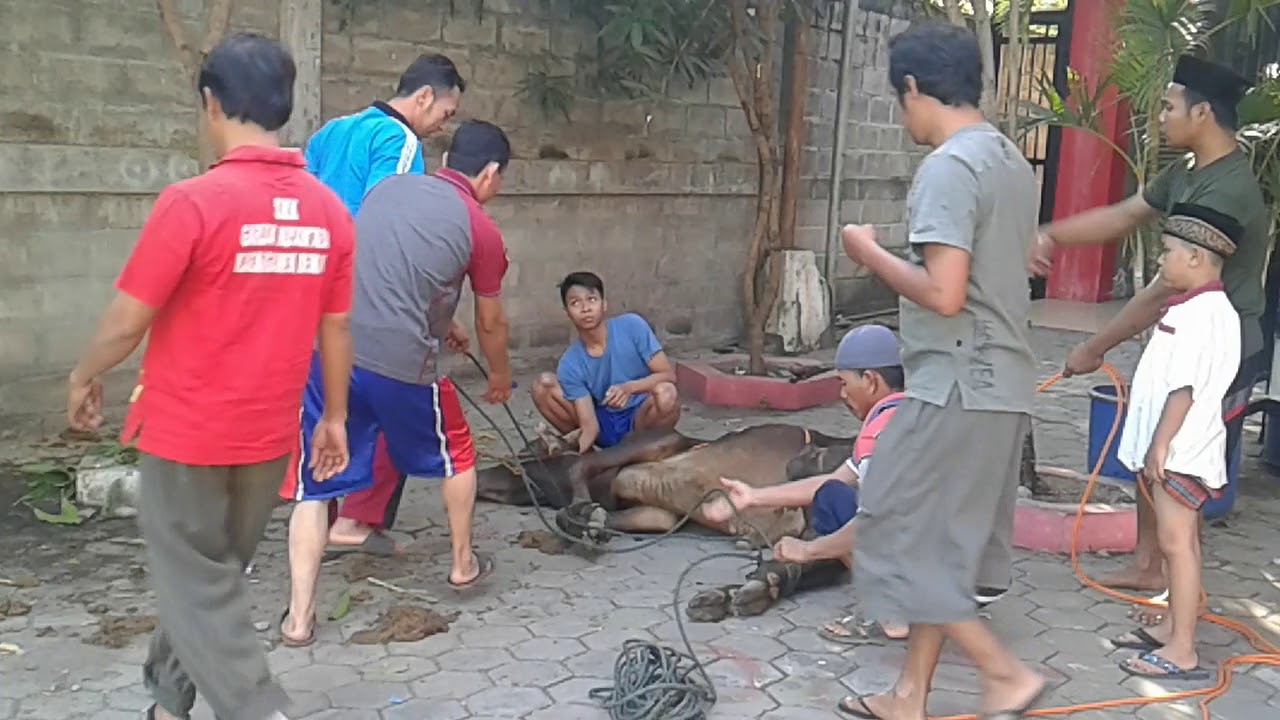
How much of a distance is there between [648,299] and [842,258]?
2.33m

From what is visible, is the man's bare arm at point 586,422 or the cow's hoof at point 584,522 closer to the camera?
the cow's hoof at point 584,522

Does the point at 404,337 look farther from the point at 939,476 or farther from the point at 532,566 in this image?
the point at 939,476

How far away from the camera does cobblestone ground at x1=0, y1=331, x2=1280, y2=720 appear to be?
12.1 ft

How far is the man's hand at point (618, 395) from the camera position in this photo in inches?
224

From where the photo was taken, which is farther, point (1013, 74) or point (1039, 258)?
point (1013, 74)

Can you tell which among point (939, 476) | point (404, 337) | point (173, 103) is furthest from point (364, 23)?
point (939, 476)

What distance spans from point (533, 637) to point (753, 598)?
768 millimetres

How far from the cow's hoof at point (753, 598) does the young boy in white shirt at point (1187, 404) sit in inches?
45.8

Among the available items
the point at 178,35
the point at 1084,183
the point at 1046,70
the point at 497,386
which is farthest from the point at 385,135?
the point at 1046,70

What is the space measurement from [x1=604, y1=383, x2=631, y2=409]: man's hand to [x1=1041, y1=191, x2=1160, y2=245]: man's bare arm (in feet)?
6.86

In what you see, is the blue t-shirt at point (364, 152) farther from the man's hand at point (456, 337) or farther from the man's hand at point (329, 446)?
the man's hand at point (329, 446)

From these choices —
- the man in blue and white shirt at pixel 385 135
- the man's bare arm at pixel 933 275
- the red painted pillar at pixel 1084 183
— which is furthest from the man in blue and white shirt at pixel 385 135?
the red painted pillar at pixel 1084 183

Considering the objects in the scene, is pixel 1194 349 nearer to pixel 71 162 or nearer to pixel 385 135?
pixel 385 135

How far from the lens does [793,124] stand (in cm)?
949
